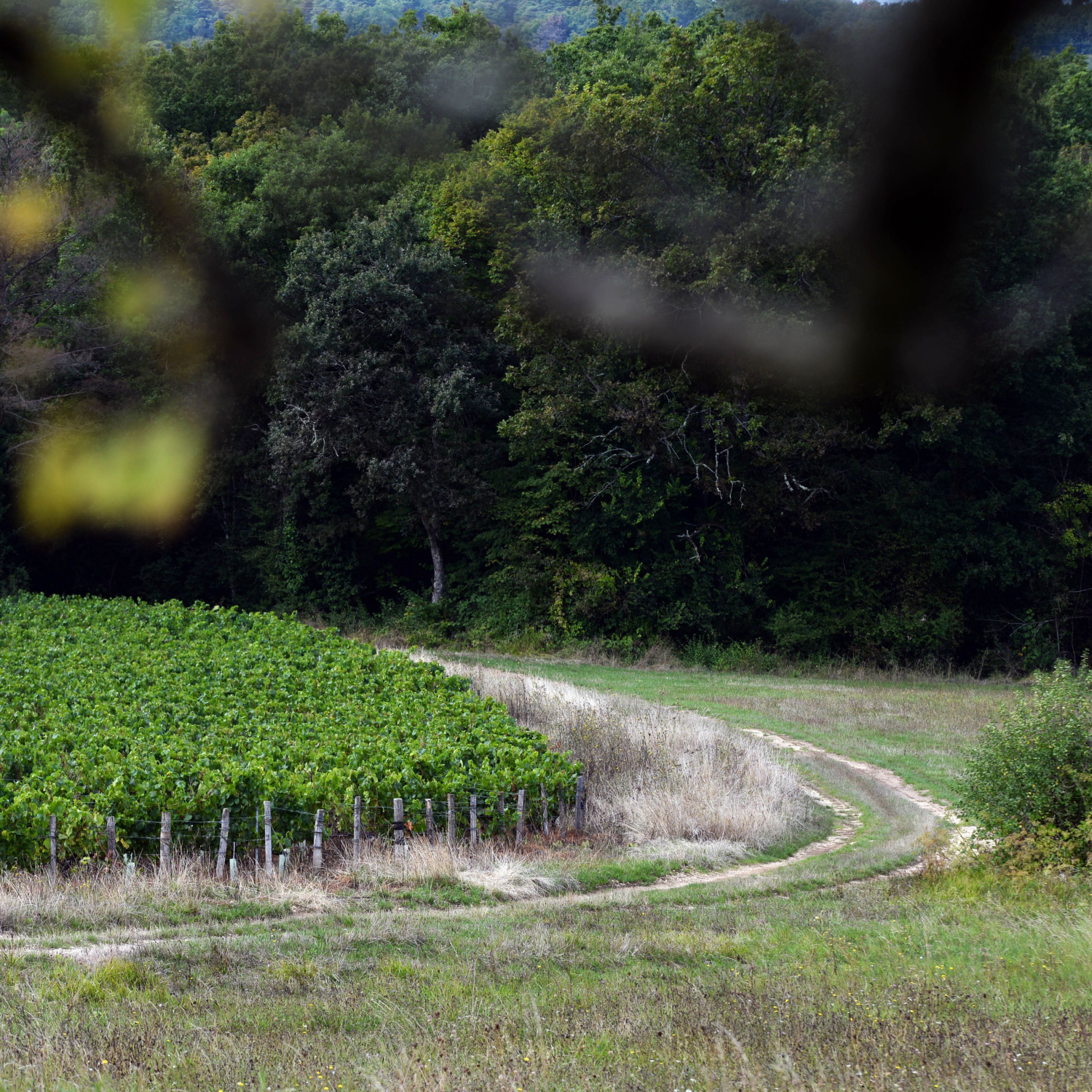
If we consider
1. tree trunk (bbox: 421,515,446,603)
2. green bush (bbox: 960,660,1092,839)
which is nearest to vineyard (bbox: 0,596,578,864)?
green bush (bbox: 960,660,1092,839)

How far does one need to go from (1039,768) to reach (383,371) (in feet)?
87.3

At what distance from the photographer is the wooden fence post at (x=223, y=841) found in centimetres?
1175

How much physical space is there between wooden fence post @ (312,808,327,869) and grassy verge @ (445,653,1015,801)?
30.1 feet

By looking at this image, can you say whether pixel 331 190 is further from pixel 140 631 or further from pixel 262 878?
pixel 262 878

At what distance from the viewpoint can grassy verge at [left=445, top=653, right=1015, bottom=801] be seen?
19656 millimetres

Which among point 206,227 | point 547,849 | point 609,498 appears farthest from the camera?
point 206,227

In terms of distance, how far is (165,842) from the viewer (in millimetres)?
11820

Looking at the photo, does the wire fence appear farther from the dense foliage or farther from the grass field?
the dense foliage

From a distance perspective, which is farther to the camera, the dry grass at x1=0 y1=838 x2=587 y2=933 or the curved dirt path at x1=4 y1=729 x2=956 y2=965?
the dry grass at x1=0 y1=838 x2=587 y2=933

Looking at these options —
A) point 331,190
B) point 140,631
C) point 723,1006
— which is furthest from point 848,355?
point 723,1006

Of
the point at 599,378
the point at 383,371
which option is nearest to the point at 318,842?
the point at 599,378

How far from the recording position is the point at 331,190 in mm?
38812

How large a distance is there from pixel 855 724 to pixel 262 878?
14.4m

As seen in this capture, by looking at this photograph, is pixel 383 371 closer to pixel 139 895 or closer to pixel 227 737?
pixel 227 737
